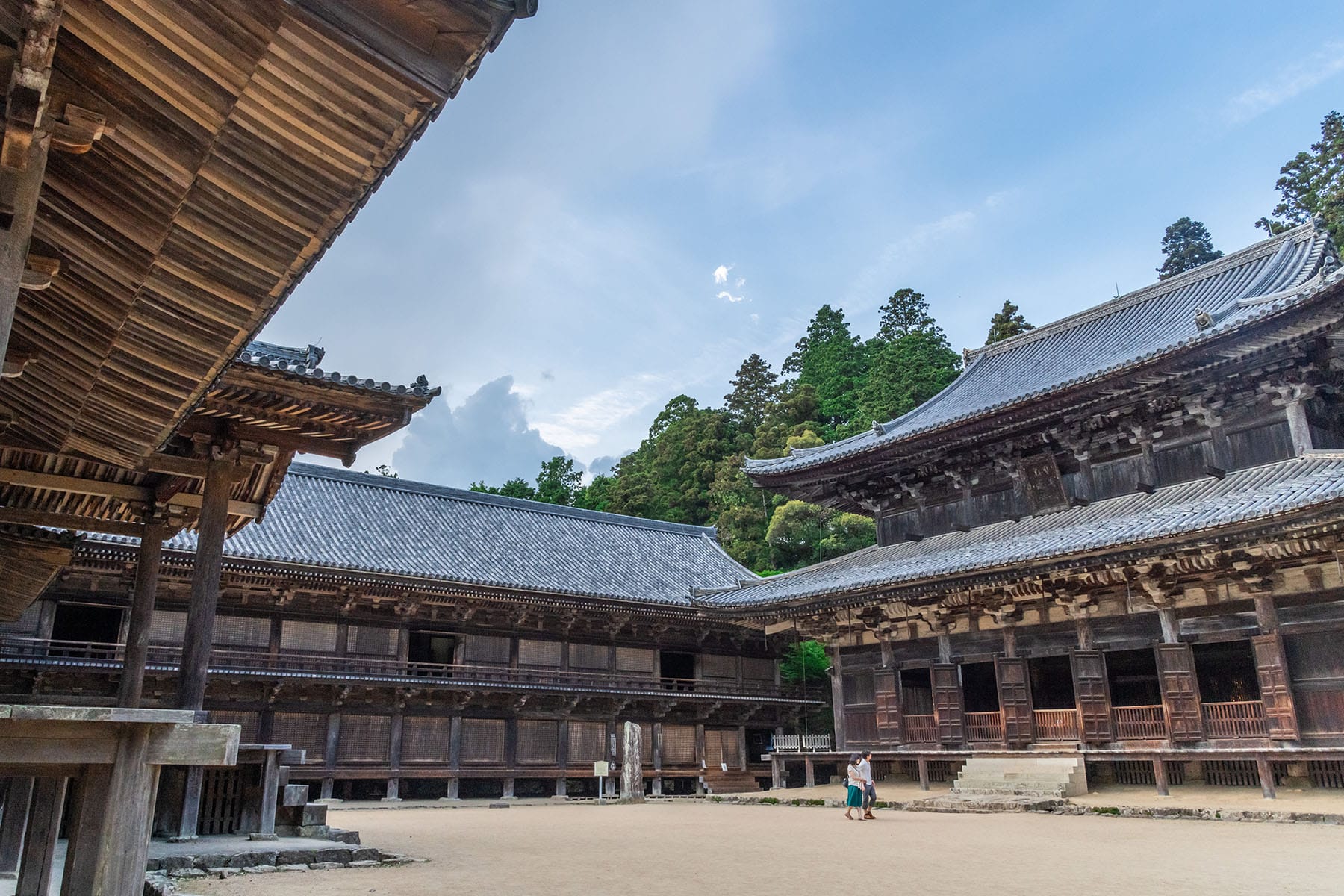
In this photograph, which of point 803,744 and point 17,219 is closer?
point 17,219

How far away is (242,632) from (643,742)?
11.9 metres

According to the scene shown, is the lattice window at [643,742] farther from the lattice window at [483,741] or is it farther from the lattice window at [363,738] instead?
the lattice window at [363,738]

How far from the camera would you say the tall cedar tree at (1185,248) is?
4828 centimetres

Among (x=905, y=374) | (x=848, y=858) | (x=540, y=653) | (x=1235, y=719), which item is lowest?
(x=848, y=858)

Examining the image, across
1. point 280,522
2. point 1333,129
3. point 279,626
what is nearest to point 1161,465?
point 279,626

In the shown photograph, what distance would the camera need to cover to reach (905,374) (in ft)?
171

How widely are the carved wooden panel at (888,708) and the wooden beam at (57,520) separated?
16.9m

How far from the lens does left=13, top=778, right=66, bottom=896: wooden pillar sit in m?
7.72

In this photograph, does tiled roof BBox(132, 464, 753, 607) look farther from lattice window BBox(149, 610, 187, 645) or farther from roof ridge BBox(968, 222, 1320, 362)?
roof ridge BBox(968, 222, 1320, 362)

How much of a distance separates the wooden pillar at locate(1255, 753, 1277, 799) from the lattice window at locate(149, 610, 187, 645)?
22.2 meters

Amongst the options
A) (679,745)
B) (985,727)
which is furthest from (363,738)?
(985,727)

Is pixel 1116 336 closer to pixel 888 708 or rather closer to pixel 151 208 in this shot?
pixel 888 708

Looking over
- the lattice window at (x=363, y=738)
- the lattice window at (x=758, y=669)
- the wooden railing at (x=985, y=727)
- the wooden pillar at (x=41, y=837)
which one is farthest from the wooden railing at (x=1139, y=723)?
the lattice window at (x=363, y=738)

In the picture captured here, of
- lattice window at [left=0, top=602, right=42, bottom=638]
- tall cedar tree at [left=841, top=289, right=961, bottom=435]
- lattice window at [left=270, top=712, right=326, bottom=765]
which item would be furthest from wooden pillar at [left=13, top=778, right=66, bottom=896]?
tall cedar tree at [left=841, top=289, right=961, bottom=435]
